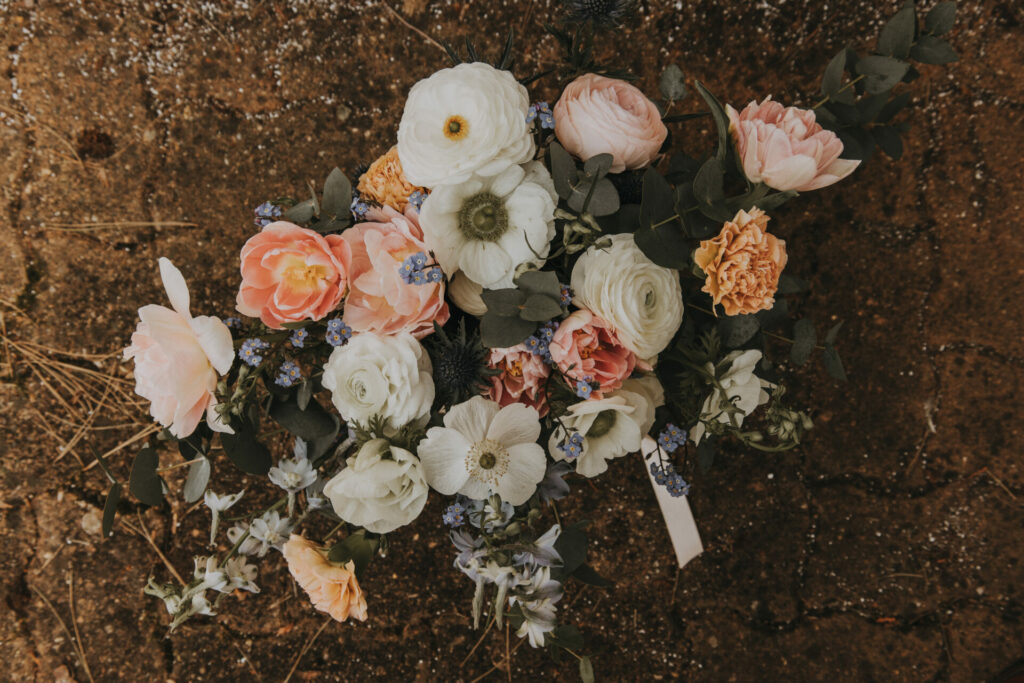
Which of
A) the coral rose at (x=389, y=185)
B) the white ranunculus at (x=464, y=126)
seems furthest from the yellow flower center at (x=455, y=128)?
the coral rose at (x=389, y=185)

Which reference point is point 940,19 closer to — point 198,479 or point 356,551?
point 356,551

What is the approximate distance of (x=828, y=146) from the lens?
2.57ft

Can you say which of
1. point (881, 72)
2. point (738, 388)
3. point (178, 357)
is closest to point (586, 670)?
point (738, 388)

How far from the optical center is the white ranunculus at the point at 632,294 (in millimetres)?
749

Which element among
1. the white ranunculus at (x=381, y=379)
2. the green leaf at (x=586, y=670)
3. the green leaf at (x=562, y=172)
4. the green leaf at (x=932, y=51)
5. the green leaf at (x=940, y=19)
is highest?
the green leaf at (x=940, y=19)

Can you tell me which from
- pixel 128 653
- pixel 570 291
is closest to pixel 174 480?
pixel 128 653

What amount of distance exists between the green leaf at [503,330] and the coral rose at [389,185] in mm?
224

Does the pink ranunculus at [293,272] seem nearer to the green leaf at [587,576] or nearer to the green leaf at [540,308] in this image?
the green leaf at [540,308]

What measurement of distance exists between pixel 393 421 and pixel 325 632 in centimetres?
82

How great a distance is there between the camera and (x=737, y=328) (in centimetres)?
89

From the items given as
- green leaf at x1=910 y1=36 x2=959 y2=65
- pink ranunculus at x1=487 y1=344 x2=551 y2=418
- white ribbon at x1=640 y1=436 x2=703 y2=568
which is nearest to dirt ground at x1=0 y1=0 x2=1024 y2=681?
white ribbon at x1=640 y1=436 x2=703 y2=568

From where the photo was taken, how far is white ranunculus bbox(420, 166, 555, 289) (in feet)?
2.62

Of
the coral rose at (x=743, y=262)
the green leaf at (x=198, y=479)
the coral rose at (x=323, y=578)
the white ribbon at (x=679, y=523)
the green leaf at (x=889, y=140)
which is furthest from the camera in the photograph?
the white ribbon at (x=679, y=523)

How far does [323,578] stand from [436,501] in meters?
0.51
